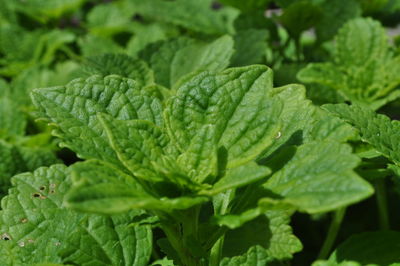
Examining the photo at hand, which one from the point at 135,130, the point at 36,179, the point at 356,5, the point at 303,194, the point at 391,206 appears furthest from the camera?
the point at 356,5

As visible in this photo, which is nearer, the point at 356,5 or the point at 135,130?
the point at 135,130

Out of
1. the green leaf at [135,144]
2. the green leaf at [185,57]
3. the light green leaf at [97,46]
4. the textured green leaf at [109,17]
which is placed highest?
the green leaf at [135,144]

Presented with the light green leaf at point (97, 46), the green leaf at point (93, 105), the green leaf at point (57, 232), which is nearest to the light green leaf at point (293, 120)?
the green leaf at point (93, 105)

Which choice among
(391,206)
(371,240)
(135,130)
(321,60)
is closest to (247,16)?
(321,60)

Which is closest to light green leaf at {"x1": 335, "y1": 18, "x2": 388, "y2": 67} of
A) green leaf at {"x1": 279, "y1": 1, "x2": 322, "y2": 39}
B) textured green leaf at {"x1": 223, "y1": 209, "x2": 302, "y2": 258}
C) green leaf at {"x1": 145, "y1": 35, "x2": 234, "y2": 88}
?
green leaf at {"x1": 279, "y1": 1, "x2": 322, "y2": 39}

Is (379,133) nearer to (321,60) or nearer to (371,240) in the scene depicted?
(371,240)

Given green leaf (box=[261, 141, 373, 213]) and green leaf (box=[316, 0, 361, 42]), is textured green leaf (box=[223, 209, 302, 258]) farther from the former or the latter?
green leaf (box=[316, 0, 361, 42])

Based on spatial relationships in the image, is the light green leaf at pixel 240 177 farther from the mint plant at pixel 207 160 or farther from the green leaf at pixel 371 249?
the green leaf at pixel 371 249
